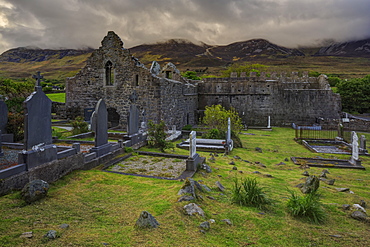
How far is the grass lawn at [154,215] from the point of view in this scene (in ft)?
14.1

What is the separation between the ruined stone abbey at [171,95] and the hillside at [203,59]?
5762 cm

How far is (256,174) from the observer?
10.5 metres

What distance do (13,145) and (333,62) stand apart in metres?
134

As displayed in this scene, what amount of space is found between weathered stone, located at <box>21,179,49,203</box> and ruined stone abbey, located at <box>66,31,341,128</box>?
10.9 m

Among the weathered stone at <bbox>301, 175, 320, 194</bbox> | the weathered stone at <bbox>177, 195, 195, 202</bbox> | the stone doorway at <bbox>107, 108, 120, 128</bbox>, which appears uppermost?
the stone doorway at <bbox>107, 108, 120, 128</bbox>

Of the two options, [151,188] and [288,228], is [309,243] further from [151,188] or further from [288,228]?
[151,188]

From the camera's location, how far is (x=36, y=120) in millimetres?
7242

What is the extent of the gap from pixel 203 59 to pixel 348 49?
10146 cm

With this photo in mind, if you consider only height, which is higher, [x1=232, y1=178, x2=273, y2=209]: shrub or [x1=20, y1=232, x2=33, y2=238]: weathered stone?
[x1=20, y1=232, x2=33, y2=238]: weathered stone

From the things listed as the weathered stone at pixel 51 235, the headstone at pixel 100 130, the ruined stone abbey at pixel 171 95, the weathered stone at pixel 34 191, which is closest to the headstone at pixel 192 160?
the headstone at pixel 100 130

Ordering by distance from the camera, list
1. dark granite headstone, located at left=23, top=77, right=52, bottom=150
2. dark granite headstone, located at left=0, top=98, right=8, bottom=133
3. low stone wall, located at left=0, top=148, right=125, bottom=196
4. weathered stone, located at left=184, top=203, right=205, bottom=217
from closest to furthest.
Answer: weathered stone, located at left=184, top=203, right=205, bottom=217
low stone wall, located at left=0, top=148, right=125, bottom=196
dark granite headstone, located at left=23, top=77, right=52, bottom=150
dark granite headstone, located at left=0, top=98, right=8, bottom=133

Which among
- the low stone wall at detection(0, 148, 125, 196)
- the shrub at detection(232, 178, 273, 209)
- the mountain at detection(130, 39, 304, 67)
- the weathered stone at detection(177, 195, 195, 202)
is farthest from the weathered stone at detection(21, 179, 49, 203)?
the mountain at detection(130, 39, 304, 67)

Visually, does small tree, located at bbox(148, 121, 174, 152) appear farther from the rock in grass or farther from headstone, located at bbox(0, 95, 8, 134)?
the rock in grass

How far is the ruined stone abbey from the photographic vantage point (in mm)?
21266
